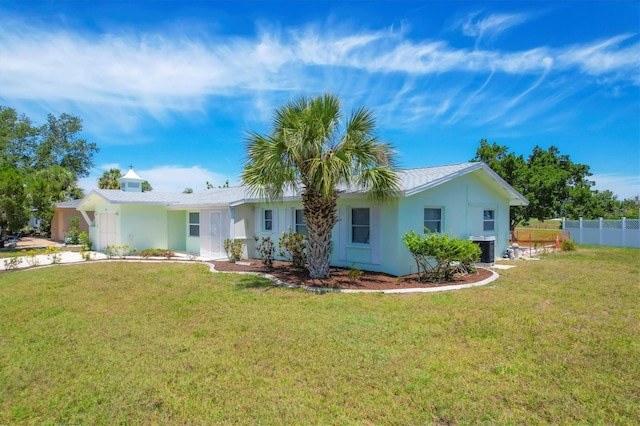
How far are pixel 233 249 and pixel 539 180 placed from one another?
23937 mm

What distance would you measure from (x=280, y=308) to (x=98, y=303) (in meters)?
4.63

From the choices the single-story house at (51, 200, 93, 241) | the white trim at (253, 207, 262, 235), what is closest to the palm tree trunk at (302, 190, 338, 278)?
the white trim at (253, 207, 262, 235)

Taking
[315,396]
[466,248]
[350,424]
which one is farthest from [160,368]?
[466,248]

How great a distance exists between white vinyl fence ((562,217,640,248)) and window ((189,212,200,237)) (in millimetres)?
26371

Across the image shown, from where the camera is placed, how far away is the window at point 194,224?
19.4 m

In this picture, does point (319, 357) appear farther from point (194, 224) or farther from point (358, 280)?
point (194, 224)

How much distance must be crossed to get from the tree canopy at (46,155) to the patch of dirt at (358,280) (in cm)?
1672

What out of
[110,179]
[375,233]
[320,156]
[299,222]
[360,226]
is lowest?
[375,233]

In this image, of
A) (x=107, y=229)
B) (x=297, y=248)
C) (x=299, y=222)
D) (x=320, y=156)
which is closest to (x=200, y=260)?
(x=299, y=222)

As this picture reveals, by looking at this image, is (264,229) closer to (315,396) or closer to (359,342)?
(359,342)

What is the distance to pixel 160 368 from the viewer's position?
17.2 feet

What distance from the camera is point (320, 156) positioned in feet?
34.0

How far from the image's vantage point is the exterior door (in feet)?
66.6

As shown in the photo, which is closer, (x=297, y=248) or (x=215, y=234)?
(x=297, y=248)
